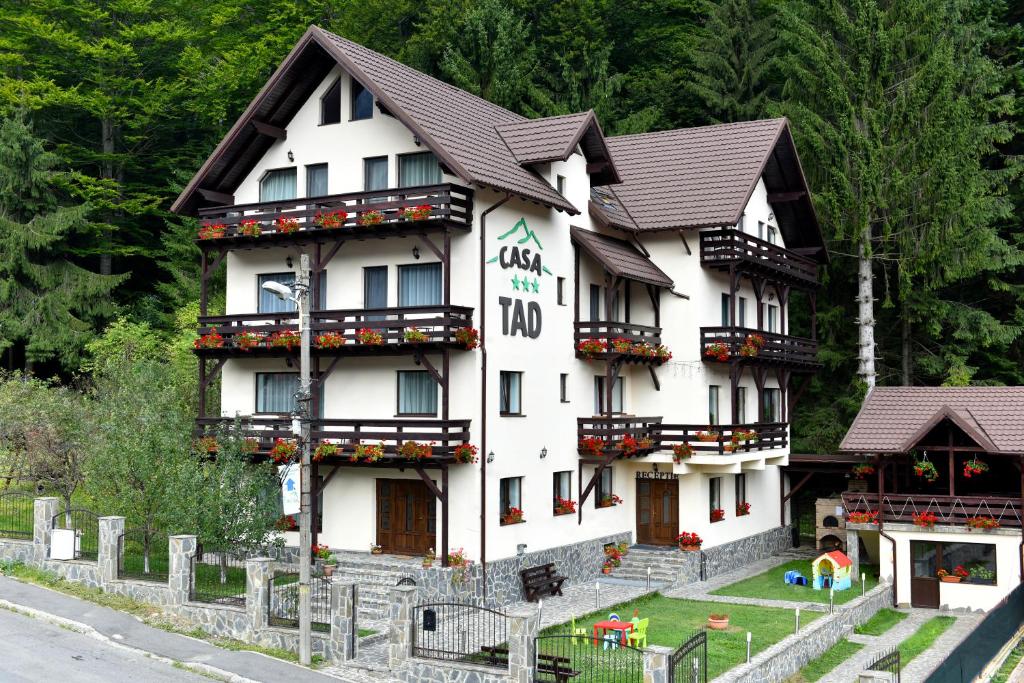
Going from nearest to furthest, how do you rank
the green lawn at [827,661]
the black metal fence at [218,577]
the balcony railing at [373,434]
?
the green lawn at [827,661] → the black metal fence at [218,577] → the balcony railing at [373,434]

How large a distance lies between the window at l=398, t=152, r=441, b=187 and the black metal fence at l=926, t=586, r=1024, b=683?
16710mm

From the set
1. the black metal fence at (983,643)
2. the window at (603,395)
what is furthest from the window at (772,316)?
the black metal fence at (983,643)

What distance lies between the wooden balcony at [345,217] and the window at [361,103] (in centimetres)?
257

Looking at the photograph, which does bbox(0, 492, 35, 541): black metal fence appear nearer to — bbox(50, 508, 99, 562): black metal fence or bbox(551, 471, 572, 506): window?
bbox(50, 508, 99, 562): black metal fence

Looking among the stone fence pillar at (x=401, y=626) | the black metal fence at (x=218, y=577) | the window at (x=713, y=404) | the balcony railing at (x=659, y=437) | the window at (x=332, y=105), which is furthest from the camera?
the window at (x=713, y=404)

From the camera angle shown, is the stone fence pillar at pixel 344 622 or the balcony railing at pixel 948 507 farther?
the balcony railing at pixel 948 507

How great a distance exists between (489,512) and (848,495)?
1205cm

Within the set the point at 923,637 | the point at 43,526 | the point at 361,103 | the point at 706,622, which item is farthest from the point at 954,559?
the point at 43,526

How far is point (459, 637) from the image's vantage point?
2194 cm

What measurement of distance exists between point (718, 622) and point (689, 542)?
782cm

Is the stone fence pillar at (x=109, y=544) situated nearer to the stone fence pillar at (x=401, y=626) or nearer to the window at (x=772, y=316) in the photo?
the stone fence pillar at (x=401, y=626)

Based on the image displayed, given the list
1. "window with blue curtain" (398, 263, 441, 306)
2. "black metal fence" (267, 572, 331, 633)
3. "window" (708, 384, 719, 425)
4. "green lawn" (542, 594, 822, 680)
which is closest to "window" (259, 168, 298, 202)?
"window with blue curtain" (398, 263, 441, 306)

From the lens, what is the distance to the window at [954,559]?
101 feet

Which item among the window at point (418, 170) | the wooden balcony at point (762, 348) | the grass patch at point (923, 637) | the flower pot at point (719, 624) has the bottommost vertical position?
the grass patch at point (923, 637)
